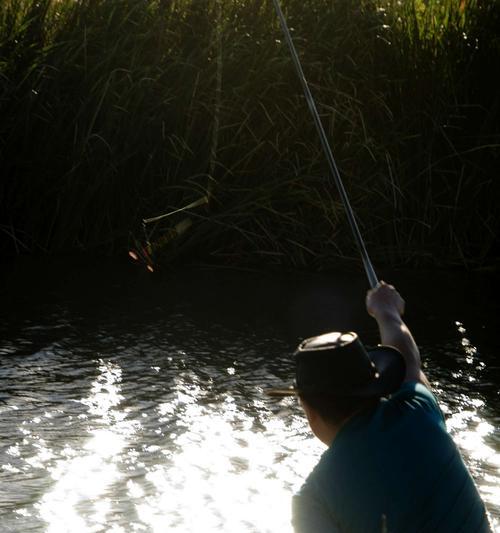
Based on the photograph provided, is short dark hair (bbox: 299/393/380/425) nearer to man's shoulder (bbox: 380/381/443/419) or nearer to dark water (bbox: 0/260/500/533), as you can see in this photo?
man's shoulder (bbox: 380/381/443/419)

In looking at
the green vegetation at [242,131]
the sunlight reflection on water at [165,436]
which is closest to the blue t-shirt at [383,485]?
the sunlight reflection on water at [165,436]

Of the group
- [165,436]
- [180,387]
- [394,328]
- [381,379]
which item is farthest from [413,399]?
[180,387]

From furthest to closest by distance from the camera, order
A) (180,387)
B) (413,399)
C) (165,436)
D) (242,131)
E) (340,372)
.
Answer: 1. (242,131)
2. (180,387)
3. (165,436)
4. (413,399)
5. (340,372)

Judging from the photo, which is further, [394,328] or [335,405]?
[394,328]

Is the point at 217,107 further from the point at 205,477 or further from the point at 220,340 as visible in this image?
the point at 205,477

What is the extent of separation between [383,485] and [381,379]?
220 millimetres

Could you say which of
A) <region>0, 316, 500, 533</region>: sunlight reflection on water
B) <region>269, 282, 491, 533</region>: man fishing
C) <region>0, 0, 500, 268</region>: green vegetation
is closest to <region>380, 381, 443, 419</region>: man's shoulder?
<region>269, 282, 491, 533</region>: man fishing

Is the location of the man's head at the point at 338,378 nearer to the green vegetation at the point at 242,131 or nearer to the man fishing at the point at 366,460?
the man fishing at the point at 366,460

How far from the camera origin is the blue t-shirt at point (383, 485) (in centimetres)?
272

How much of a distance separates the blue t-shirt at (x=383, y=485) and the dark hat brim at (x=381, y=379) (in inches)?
2.8

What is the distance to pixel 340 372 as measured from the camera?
8.86 ft

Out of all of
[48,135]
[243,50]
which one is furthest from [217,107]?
[48,135]

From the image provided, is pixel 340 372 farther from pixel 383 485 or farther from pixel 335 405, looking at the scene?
pixel 383 485

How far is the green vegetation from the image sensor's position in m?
8.27
